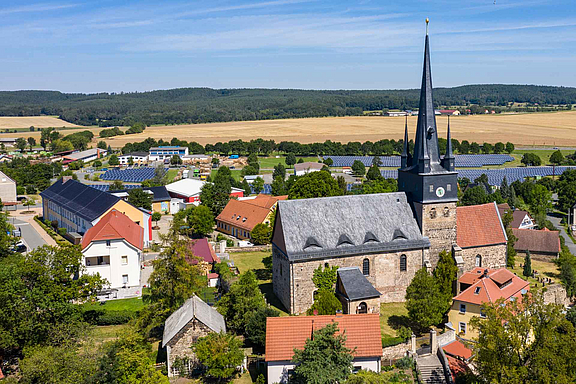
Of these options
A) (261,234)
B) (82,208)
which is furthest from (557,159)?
(82,208)

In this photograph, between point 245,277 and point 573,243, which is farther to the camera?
point 573,243

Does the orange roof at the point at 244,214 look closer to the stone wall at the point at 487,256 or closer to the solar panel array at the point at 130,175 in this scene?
the stone wall at the point at 487,256

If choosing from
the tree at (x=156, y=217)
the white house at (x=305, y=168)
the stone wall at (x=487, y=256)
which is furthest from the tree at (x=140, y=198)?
the stone wall at (x=487, y=256)

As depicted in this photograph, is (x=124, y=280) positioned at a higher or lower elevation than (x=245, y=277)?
lower

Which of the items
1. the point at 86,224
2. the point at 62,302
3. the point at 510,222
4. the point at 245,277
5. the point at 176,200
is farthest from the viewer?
the point at 176,200

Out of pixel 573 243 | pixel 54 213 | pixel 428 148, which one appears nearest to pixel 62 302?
pixel 428 148

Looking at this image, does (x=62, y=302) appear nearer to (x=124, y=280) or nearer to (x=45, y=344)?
(x=45, y=344)
